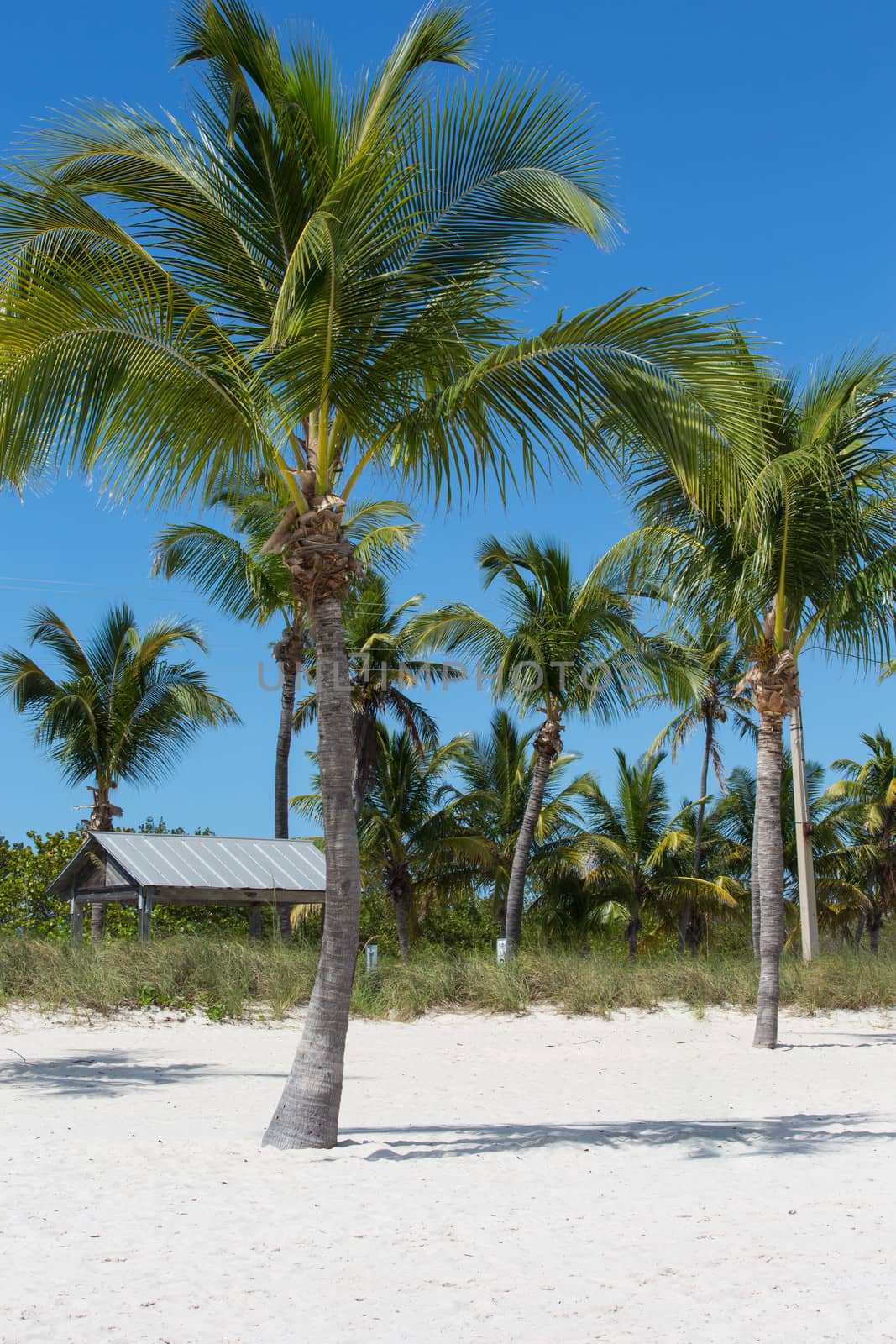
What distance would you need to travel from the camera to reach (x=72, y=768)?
78.2 feet

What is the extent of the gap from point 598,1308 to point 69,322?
586 centimetres

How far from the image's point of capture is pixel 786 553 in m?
12.3

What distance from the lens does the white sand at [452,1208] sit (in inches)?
165

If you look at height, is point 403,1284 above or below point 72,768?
below

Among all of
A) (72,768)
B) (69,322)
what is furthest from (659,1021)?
(72,768)

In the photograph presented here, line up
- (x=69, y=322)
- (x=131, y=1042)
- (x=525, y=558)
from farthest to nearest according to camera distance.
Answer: (x=525, y=558) → (x=131, y=1042) → (x=69, y=322)

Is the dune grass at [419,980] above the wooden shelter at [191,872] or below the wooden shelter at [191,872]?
below

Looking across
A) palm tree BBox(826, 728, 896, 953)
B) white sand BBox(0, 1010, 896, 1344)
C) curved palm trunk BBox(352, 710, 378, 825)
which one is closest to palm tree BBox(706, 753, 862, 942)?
palm tree BBox(826, 728, 896, 953)

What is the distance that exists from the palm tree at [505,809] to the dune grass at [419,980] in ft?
37.2

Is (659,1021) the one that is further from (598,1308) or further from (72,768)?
(72,768)

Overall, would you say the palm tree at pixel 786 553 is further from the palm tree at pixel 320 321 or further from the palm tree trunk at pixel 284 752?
the palm tree trunk at pixel 284 752

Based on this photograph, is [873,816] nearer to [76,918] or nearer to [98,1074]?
[76,918]

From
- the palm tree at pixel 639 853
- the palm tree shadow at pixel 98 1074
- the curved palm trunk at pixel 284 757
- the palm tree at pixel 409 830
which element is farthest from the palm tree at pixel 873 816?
the palm tree shadow at pixel 98 1074

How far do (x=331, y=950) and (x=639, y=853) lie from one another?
23159mm
